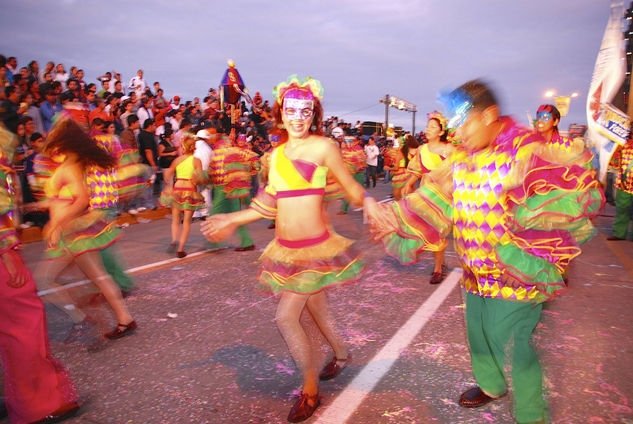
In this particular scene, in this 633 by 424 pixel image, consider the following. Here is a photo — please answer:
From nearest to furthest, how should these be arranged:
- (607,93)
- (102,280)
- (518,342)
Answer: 1. (518,342)
2. (102,280)
3. (607,93)

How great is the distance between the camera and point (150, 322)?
4.52m

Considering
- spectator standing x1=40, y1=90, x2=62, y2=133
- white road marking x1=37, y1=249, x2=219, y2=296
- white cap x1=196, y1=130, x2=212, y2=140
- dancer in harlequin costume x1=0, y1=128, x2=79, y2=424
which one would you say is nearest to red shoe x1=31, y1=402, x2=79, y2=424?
dancer in harlequin costume x1=0, y1=128, x2=79, y2=424

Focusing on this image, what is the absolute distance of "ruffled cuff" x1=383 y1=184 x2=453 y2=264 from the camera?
9.43 ft

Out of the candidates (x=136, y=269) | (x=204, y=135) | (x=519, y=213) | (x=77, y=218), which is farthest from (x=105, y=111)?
(x=519, y=213)

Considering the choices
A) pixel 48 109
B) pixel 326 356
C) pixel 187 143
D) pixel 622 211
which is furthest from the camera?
pixel 48 109

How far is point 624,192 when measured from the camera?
8562mm

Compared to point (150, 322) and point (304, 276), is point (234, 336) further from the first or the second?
point (304, 276)

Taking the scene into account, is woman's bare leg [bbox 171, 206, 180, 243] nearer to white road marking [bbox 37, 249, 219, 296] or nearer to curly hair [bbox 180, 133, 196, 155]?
white road marking [bbox 37, 249, 219, 296]

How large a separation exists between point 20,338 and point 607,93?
1395cm

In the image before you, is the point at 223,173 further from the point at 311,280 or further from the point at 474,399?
the point at 474,399

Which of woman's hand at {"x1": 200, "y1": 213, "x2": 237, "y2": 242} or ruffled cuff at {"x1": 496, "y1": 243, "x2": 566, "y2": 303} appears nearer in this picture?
ruffled cuff at {"x1": 496, "y1": 243, "x2": 566, "y2": 303}

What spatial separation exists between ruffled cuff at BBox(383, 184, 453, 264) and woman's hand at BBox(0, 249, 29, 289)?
7.15 ft

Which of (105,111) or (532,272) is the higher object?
(105,111)

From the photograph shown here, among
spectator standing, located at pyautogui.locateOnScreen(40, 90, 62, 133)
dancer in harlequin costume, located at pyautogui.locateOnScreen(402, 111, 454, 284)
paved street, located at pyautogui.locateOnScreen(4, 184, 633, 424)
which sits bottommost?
paved street, located at pyautogui.locateOnScreen(4, 184, 633, 424)
